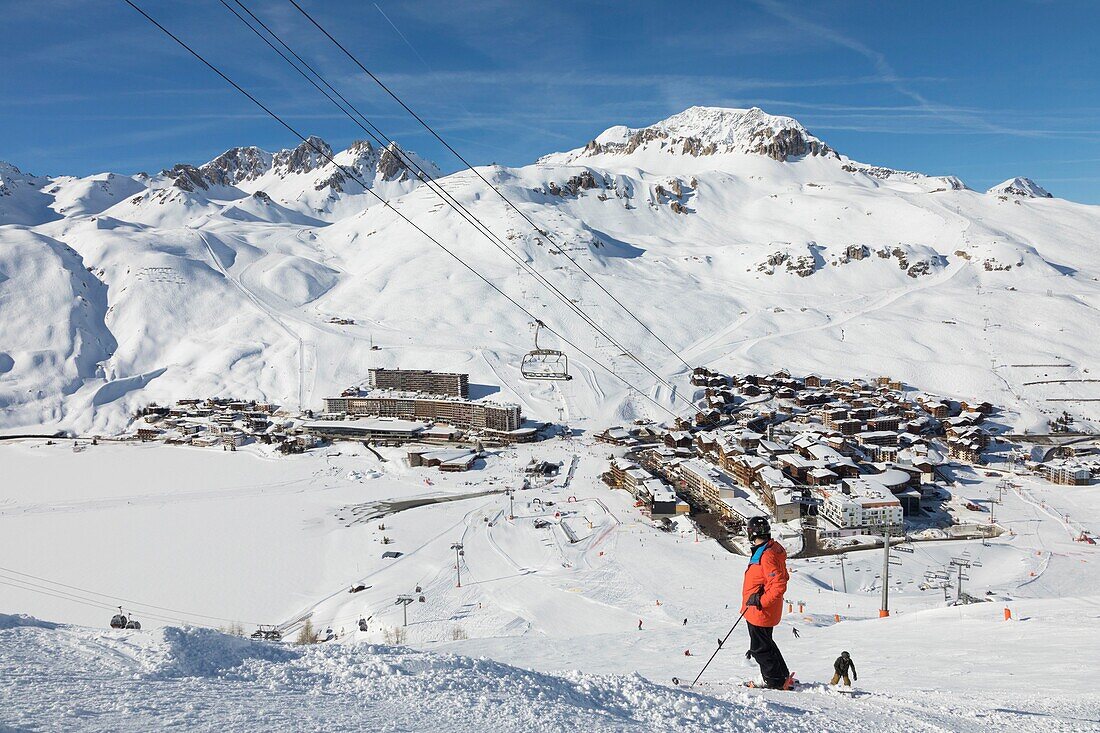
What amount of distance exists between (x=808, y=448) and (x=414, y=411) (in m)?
26.0

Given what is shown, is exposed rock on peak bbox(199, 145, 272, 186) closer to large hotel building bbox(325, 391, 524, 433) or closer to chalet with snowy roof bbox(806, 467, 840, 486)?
large hotel building bbox(325, 391, 524, 433)

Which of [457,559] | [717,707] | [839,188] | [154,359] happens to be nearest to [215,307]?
[154,359]

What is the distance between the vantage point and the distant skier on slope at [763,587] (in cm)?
403

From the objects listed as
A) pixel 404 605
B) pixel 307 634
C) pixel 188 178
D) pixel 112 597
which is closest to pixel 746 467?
pixel 404 605

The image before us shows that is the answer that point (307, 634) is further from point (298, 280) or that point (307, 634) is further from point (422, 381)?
point (298, 280)

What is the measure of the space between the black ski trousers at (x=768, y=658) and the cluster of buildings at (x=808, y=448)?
19323 millimetres

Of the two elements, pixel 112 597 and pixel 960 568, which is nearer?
pixel 960 568

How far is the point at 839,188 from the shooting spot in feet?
348

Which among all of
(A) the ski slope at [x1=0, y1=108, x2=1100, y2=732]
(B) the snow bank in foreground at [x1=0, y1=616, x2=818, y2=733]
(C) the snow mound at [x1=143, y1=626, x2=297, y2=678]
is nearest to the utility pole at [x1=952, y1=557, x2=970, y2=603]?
(A) the ski slope at [x1=0, y1=108, x2=1100, y2=732]

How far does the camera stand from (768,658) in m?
4.46

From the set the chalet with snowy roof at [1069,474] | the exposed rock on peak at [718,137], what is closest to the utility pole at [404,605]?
the chalet with snowy roof at [1069,474]

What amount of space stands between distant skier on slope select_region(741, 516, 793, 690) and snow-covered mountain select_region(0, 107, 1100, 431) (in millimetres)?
24035

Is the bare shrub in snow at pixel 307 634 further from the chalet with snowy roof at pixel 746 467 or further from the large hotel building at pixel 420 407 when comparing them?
the large hotel building at pixel 420 407

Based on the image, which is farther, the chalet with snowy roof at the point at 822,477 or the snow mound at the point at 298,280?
the snow mound at the point at 298,280
